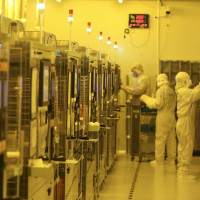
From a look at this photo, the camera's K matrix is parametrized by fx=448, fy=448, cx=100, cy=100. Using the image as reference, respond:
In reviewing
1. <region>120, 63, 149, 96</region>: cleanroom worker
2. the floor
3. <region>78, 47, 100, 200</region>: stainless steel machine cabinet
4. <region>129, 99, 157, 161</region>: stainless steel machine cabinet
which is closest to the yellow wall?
<region>120, 63, 149, 96</region>: cleanroom worker

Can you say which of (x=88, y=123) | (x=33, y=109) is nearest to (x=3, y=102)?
(x=33, y=109)

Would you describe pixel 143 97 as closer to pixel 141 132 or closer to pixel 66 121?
pixel 141 132

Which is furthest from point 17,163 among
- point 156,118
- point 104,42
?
point 104,42

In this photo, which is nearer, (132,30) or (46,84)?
(46,84)

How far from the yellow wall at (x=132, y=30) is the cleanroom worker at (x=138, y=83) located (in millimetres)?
589

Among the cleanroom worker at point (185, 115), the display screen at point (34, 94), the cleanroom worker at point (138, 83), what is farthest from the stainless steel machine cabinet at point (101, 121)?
the display screen at point (34, 94)

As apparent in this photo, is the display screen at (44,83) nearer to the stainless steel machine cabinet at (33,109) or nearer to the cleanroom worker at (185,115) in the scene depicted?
the stainless steel machine cabinet at (33,109)

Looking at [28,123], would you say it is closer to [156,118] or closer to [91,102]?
[91,102]

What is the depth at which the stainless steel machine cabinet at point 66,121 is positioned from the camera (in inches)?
130

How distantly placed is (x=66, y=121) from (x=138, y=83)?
549 centimetres

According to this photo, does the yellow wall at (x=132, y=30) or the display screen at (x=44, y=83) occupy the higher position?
the yellow wall at (x=132, y=30)

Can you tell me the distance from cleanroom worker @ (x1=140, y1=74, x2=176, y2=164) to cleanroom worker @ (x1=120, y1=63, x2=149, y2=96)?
474 mm

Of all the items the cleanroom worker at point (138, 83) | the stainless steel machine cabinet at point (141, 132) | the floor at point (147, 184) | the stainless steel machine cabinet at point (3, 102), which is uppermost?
the cleanroom worker at point (138, 83)

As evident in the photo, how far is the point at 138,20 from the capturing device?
9492mm
